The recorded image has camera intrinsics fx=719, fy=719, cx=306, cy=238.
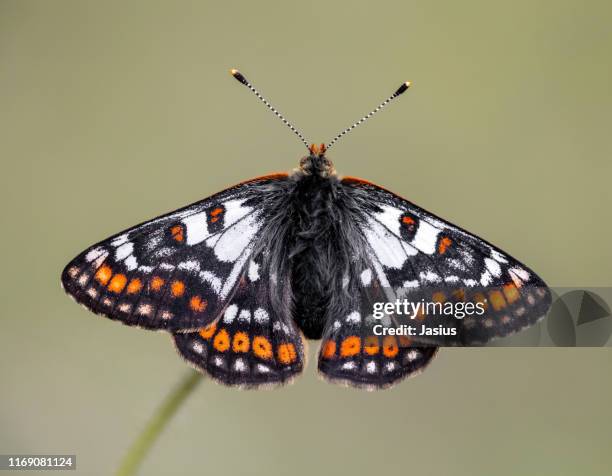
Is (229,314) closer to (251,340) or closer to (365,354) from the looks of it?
(251,340)

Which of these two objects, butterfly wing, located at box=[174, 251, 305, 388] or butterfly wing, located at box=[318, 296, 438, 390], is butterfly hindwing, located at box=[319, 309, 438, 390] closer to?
butterfly wing, located at box=[318, 296, 438, 390]

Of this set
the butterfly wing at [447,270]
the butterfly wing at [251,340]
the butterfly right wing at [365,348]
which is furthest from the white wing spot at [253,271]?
the butterfly wing at [447,270]

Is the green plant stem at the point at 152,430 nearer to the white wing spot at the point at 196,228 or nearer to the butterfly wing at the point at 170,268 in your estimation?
the butterfly wing at the point at 170,268

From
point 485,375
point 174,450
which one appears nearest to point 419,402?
point 485,375

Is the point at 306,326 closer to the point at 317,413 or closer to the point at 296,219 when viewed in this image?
the point at 296,219

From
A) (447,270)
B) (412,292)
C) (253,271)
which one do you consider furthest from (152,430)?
(447,270)

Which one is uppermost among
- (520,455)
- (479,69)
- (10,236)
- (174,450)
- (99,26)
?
(99,26)
